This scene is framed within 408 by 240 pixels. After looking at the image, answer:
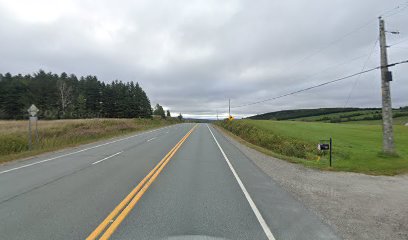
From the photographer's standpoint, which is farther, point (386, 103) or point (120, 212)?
point (386, 103)

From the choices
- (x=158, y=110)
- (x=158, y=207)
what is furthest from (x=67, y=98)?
(x=158, y=207)

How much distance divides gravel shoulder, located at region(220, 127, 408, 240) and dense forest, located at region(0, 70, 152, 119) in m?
82.7

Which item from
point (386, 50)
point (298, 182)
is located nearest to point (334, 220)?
point (298, 182)

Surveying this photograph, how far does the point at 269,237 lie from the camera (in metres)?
4.91

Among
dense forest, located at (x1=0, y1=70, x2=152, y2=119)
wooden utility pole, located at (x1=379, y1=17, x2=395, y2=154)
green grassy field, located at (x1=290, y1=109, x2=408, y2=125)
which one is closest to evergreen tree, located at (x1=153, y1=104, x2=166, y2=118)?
dense forest, located at (x1=0, y1=70, x2=152, y2=119)

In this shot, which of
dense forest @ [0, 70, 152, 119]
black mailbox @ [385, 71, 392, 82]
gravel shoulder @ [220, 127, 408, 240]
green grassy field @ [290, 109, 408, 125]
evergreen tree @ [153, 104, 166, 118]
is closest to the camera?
gravel shoulder @ [220, 127, 408, 240]

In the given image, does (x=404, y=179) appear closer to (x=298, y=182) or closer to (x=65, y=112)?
(x=298, y=182)

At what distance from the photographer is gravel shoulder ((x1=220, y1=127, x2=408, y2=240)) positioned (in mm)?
5535

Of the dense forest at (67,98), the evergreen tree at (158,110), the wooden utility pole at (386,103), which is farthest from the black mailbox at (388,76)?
the evergreen tree at (158,110)

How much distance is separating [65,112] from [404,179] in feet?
305

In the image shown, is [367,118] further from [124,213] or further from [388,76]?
[124,213]

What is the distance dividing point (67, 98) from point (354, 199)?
9758cm

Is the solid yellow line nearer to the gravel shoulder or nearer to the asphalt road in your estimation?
the asphalt road

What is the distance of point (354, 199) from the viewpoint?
25.5 feet
